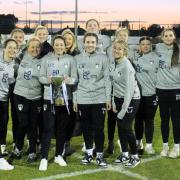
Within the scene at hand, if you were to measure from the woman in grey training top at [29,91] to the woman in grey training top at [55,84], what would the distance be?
197 millimetres

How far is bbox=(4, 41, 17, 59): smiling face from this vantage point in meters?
6.59

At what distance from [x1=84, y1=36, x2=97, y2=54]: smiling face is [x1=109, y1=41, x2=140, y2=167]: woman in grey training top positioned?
0.30 meters

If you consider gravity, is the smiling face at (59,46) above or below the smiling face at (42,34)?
below

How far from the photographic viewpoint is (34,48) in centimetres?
652

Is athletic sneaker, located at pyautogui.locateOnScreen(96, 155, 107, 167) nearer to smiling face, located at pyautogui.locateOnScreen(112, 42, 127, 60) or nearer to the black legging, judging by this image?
the black legging

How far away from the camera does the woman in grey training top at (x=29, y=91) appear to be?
654cm

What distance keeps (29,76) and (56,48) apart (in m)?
0.60

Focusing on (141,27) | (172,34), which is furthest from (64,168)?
(141,27)

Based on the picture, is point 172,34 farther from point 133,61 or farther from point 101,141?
point 101,141

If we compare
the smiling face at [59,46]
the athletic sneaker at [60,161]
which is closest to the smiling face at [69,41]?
the smiling face at [59,46]

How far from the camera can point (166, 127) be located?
278 inches

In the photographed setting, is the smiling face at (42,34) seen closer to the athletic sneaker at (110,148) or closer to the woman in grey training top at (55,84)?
the woman in grey training top at (55,84)

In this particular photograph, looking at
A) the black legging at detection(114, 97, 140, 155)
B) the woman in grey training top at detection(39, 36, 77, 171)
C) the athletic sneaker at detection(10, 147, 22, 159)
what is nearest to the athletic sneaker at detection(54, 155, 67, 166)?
the woman in grey training top at detection(39, 36, 77, 171)

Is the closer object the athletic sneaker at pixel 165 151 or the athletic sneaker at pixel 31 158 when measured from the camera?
the athletic sneaker at pixel 31 158
